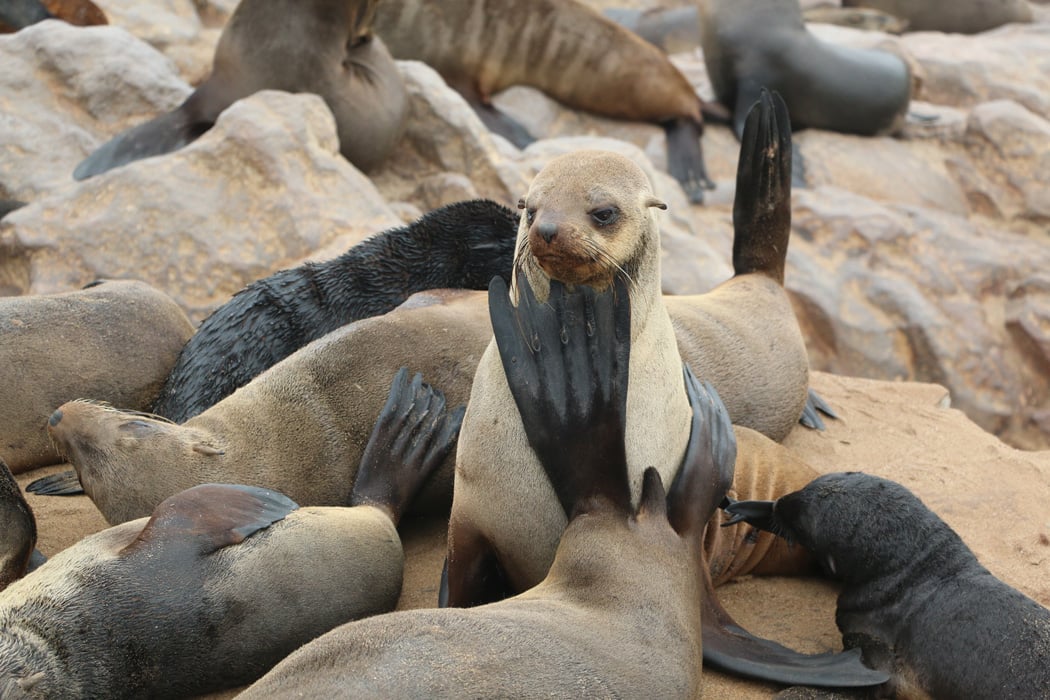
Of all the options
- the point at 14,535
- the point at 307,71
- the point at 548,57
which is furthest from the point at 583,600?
the point at 548,57

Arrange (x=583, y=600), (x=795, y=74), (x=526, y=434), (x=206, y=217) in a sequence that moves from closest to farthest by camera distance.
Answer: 1. (x=583, y=600)
2. (x=526, y=434)
3. (x=206, y=217)
4. (x=795, y=74)

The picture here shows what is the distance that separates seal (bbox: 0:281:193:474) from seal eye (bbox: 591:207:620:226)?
2.33 meters

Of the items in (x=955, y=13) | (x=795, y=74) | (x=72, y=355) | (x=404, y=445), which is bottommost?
(x=955, y=13)

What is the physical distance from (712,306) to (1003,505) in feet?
4.47

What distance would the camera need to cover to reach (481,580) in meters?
3.41

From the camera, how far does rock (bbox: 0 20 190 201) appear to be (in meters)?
7.34

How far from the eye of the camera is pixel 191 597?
10.1 feet

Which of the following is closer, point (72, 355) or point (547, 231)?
point (547, 231)

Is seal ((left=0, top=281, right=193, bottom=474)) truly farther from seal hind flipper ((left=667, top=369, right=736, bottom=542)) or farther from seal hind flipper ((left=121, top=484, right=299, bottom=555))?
seal hind flipper ((left=667, top=369, right=736, bottom=542))

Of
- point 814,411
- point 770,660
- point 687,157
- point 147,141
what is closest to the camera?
point 770,660

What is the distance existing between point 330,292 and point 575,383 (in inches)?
76.8

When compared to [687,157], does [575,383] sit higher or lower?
higher

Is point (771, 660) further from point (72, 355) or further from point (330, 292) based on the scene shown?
point (72, 355)

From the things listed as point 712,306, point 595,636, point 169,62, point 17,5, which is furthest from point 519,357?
point 17,5
